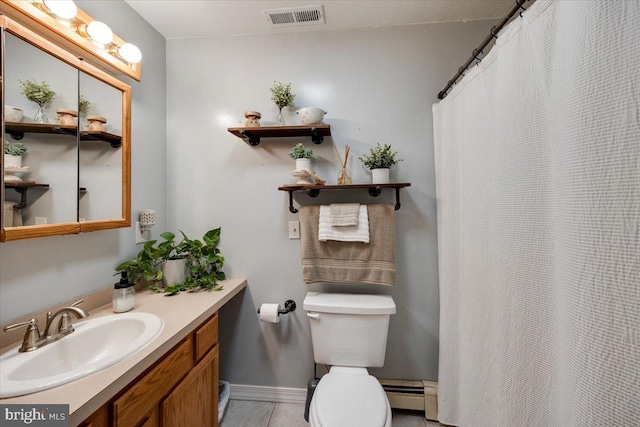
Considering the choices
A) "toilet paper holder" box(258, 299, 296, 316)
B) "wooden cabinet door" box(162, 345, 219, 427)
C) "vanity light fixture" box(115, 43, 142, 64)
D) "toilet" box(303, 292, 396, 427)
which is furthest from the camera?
"toilet paper holder" box(258, 299, 296, 316)

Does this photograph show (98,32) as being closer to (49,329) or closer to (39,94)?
(39,94)

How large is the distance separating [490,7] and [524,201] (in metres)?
1.37

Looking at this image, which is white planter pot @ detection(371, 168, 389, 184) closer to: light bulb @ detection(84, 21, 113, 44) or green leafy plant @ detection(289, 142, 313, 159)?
green leafy plant @ detection(289, 142, 313, 159)

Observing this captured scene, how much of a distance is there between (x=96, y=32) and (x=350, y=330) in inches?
74.2

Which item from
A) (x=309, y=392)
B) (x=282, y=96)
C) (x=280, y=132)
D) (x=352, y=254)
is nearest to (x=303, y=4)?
(x=282, y=96)

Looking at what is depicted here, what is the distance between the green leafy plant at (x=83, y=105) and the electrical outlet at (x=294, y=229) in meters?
1.13

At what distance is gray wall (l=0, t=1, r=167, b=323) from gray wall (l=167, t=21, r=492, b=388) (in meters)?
0.10

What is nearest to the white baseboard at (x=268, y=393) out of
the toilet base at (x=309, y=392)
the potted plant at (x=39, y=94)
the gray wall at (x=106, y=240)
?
the toilet base at (x=309, y=392)

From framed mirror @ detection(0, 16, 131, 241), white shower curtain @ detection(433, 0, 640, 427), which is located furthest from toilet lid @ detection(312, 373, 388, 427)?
Answer: framed mirror @ detection(0, 16, 131, 241)

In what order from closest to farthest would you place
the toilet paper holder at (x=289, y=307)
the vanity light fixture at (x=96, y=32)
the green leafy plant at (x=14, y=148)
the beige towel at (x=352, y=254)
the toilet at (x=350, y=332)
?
1. the green leafy plant at (x=14, y=148)
2. the vanity light fixture at (x=96, y=32)
3. the toilet at (x=350, y=332)
4. the beige towel at (x=352, y=254)
5. the toilet paper holder at (x=289, y=307)

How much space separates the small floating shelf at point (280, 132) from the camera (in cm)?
147

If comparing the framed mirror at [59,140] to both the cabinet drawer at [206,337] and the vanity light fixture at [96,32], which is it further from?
the cabinet drawer at [206,337]

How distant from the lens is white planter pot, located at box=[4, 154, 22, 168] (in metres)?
0.85

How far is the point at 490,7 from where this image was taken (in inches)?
56.2
